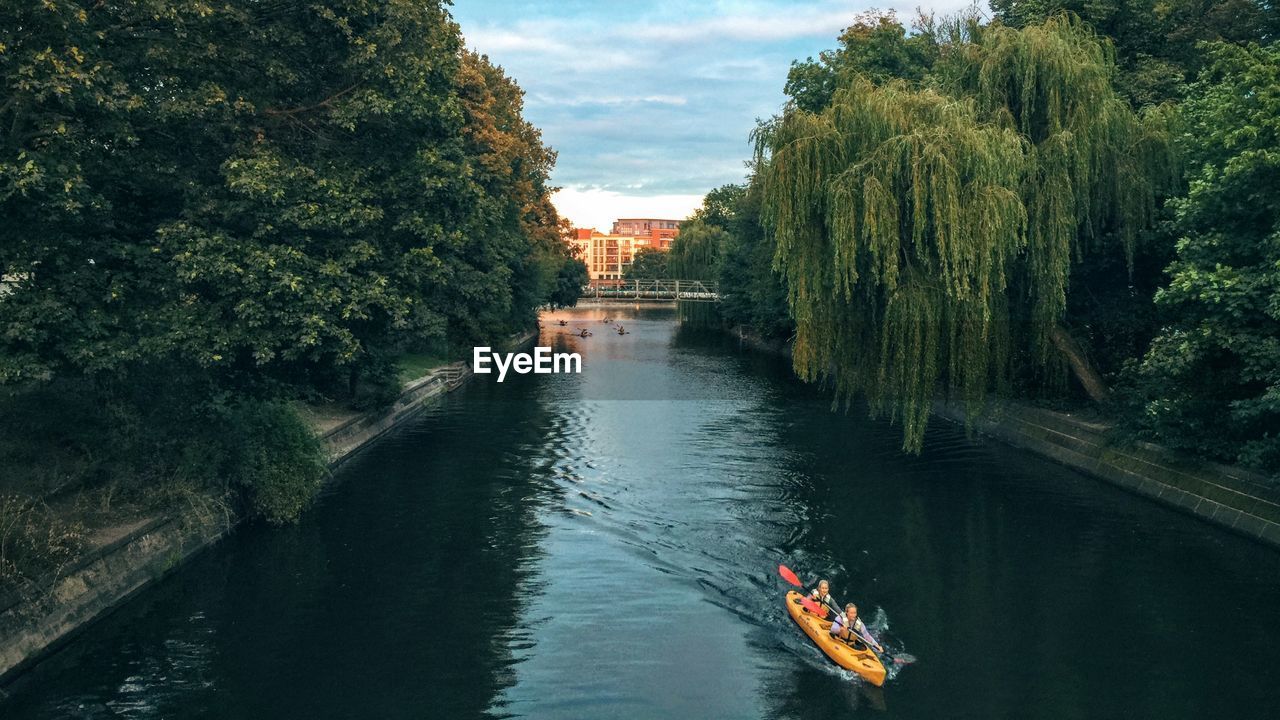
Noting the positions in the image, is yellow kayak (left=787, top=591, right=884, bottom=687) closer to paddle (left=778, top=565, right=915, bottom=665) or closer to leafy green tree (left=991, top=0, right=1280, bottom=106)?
paddle (left=778, top=565, right=915, bottom=665)

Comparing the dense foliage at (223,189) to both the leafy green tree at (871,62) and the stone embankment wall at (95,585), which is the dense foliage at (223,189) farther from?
the leafy green tree at (871,62)

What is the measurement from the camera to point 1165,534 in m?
25.1

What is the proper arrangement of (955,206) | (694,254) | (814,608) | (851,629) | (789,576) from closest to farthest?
(851,629)
(814,608)
(789,576)
(955,206)
(694,254)

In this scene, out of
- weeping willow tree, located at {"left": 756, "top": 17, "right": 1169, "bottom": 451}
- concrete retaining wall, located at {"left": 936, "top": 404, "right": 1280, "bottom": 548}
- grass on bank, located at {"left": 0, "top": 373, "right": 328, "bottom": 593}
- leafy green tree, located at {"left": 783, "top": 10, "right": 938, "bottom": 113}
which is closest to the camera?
grass on bank, located at {"left": 0, "top": 373, "right": 328, "bottom": 593}

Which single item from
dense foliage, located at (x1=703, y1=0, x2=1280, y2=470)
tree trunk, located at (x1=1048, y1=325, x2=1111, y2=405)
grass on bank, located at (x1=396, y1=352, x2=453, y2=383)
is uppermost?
dense foliage, located at (x1=703, y1=0, x2=1280, y2=470)

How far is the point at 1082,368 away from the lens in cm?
3388

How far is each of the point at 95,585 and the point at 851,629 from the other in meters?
14.7

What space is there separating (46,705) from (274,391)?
33.7 feet

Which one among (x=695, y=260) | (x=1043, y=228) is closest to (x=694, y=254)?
(x=695, y=260)

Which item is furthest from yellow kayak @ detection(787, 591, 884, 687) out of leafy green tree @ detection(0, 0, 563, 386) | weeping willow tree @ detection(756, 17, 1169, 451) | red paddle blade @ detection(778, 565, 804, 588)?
leafy green tree @ detection(0, 0, 563, 386)

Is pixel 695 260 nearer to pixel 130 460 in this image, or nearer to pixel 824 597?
pixel 130 460

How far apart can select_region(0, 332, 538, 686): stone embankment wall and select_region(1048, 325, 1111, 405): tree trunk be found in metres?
26.9

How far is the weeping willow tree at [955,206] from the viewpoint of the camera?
2633 centimetres

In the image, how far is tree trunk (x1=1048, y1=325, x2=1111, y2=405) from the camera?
33.2m
